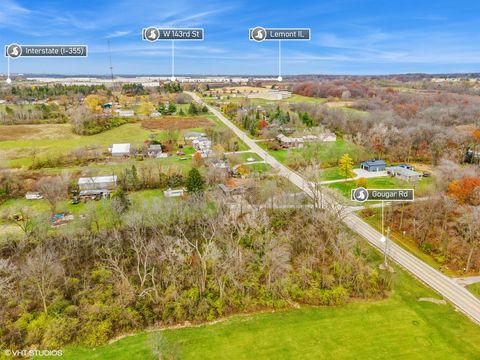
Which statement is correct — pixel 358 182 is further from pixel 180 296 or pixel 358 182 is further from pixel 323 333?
pixel 180 296

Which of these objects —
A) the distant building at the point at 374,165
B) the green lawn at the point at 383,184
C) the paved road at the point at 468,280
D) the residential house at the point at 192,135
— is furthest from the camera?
the residential house at the point at 192,135

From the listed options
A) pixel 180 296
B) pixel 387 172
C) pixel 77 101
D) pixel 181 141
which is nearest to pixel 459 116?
pixel 387 172

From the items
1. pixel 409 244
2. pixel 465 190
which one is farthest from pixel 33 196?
pixel 465 190

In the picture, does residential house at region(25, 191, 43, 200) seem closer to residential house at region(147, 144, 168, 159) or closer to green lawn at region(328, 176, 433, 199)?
residential house at region(147, 144, 168, 159)

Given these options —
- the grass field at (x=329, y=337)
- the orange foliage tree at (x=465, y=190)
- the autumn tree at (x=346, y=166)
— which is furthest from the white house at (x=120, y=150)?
the orange foliage tree at (x=465, y=190)

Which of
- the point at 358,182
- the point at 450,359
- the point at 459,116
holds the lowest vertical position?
the point at 450,359

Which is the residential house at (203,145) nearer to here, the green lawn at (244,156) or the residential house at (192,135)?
the residential house at (192,135)
